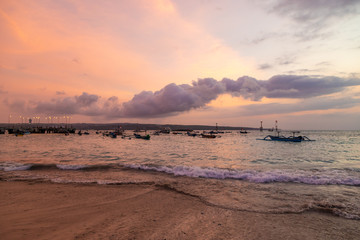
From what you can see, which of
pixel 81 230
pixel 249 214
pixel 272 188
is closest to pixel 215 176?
pixel 272 188

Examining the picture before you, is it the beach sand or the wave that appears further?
the wave

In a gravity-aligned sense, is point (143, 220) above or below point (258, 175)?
above

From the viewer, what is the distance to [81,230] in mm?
6688

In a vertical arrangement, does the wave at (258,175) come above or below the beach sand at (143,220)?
below

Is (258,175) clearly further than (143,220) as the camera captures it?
Yes

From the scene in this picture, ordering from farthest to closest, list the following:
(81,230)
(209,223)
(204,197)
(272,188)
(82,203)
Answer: (272,188) → (204,197) → (82,203) → (209,223) → (81,230)

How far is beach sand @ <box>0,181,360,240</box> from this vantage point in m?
6.48

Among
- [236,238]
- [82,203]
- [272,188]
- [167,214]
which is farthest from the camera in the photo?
[272,188]

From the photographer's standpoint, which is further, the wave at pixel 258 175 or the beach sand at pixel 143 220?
the wave at pixel 258 175

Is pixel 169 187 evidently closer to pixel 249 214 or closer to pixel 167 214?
pixel 167 214

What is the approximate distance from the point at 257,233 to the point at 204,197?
4.02 m

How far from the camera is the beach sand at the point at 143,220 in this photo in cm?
648

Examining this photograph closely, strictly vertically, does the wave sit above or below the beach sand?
Result: below

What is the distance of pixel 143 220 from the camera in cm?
752
